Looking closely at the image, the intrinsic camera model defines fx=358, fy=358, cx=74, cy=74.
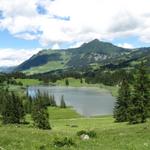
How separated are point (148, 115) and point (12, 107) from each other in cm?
6476

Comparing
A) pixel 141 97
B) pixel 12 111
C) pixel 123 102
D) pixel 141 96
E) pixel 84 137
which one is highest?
pixel 141 96

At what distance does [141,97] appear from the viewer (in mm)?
69938

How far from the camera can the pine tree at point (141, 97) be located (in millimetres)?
69000

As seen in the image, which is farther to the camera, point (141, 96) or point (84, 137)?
point (141, 96)

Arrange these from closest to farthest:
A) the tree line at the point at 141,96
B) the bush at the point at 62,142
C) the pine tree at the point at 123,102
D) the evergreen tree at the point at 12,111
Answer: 1. the bush at the point at 62,142
2. the tree line at the point at 141,96
3. the pine tree at the point at 123,102
4. the evergreen tree at the point at 12,111

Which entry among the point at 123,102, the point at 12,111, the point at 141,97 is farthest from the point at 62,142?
the point at 12,111

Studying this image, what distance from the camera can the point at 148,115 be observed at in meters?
69.8

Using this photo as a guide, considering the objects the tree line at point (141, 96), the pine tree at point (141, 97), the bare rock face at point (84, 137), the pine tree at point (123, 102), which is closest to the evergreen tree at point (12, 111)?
the pine tree at point (123, 102)

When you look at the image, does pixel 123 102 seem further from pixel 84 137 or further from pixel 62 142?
pixel 62 142

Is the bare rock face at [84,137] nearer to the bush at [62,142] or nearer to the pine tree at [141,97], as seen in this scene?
the bush at [62,142]

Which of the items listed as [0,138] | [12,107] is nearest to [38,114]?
[12,107]

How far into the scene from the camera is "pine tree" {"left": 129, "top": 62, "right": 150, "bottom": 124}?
69.0 m

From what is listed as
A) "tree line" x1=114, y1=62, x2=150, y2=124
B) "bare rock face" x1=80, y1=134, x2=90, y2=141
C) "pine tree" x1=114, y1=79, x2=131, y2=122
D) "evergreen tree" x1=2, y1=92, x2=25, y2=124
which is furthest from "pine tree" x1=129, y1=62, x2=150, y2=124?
"evergreen tree" x1=2, y1=92, x2=25, y2=124

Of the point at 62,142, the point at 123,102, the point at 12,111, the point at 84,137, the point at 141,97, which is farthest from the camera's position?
the point at 12,111
